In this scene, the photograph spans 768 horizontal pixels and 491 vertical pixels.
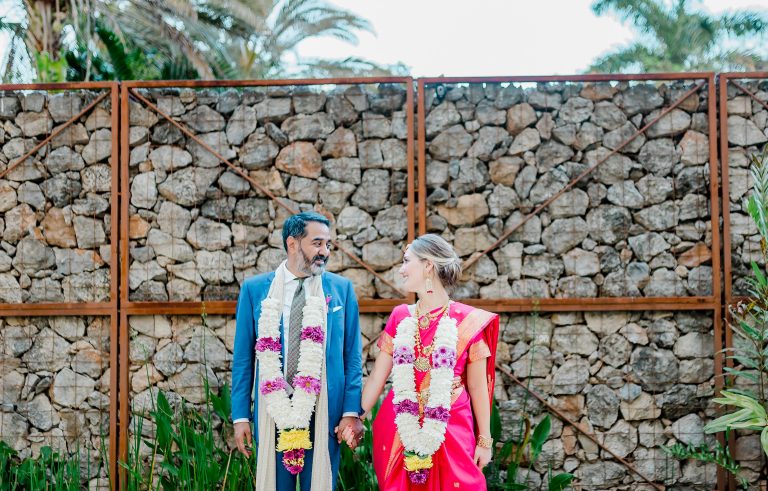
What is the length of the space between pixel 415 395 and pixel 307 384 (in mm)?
472

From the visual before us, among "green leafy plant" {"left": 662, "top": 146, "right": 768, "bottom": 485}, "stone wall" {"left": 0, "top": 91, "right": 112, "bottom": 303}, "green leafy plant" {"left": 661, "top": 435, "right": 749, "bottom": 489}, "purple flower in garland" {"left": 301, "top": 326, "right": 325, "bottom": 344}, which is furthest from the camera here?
"stone wall" {"left": 0, "top": 91, "right": 112, "bottom": 303}

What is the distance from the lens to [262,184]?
509 cm

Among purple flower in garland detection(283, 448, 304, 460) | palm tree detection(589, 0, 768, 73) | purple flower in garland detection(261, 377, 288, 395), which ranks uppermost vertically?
palm tree detection(589, 0, 768, 73)

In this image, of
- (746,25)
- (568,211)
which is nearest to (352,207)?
(568,211)

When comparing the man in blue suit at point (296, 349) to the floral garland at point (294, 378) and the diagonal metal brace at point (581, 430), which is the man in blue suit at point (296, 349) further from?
the diagonal metal brace at point (581, 430)

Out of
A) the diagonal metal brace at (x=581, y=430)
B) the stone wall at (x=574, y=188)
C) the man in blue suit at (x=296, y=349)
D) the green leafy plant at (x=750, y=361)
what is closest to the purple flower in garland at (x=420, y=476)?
the man in blue suit at (x=296, y=349)

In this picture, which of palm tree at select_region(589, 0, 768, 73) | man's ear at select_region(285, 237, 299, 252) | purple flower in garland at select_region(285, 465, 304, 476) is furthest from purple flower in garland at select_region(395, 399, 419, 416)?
palm tree at select_region(589, 0, 768, 73)

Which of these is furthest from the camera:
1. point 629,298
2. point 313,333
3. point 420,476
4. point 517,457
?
point 629,298

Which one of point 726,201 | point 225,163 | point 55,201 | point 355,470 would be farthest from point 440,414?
point 55,201

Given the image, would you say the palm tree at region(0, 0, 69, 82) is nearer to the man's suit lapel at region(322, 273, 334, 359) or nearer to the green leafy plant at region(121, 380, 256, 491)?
the green leafy plant at region(121, 380, 256, 491)

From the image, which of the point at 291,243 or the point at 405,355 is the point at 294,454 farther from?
the point at 291,243

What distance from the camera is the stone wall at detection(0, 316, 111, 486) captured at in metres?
5.01

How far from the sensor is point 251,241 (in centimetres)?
508

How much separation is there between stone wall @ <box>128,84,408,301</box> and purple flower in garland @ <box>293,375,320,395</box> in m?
1.60
